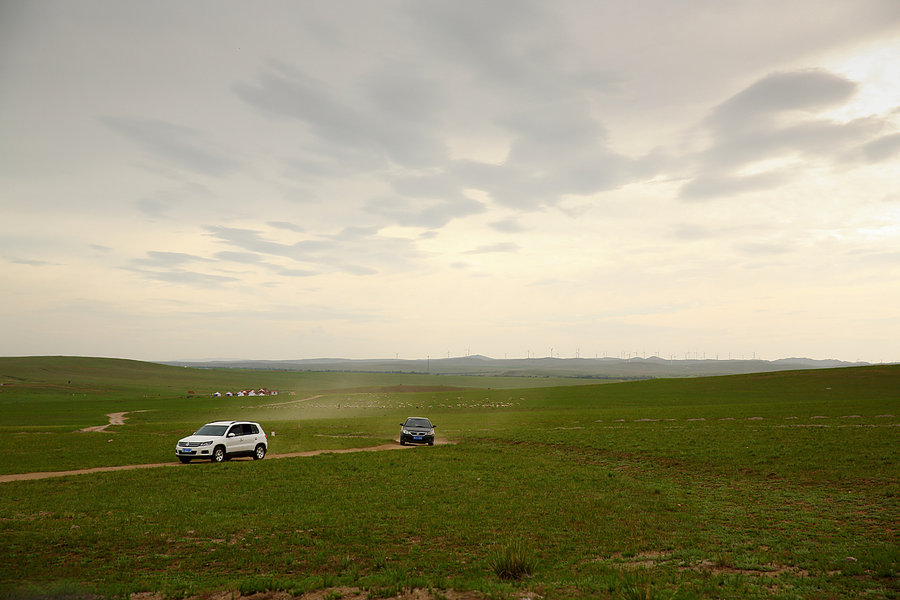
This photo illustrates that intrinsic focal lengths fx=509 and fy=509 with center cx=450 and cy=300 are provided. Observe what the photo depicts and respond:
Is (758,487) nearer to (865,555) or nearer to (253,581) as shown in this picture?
(865,555)

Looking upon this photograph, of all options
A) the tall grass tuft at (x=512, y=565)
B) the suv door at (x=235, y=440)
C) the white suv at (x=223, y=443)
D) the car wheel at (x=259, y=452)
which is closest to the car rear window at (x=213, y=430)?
the white suv at (x=223, y=443)

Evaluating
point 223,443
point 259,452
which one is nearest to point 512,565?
point 223,443

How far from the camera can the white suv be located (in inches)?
1151

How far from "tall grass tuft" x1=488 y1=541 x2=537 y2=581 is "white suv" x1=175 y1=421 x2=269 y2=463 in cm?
2336

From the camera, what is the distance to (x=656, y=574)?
11.0 metres

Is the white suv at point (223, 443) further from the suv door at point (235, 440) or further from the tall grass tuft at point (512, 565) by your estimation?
the tall grass tuft at point (512, 565)

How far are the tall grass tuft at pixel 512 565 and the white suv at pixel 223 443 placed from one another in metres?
23.4

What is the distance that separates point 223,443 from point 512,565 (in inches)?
956

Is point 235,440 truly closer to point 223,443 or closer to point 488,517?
point 223,443

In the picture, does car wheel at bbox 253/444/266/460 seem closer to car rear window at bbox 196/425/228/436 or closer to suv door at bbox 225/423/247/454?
suv door at bbox 225/423/247/454

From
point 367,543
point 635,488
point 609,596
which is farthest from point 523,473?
point 609,596

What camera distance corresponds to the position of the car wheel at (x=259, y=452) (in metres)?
31.5

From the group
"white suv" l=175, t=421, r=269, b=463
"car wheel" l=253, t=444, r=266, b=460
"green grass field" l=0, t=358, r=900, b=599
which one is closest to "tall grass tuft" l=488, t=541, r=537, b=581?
"green grass field" l=0, t=358, r=900, b=599

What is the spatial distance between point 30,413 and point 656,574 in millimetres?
91820
